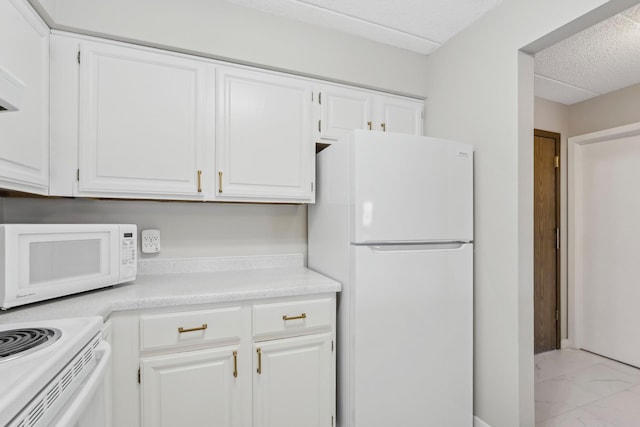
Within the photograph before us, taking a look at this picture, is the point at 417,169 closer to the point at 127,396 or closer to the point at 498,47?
the point at 498,47

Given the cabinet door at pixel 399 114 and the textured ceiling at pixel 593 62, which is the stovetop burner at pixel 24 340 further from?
the textured ceiling at pixel 593 62

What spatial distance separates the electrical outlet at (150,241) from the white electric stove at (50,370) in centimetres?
82

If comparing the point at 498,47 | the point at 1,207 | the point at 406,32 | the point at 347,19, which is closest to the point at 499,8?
the point at 498,47

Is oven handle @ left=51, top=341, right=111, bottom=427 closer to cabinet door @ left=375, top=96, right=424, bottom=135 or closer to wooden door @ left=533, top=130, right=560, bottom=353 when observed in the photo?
cabinet door @ left=375, top=96, right=424, bottom=135

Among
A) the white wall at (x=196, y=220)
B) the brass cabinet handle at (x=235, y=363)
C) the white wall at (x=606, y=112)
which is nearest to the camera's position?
the brass cabinet handle at (x=235, y=363)

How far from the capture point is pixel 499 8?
1723 millimetres

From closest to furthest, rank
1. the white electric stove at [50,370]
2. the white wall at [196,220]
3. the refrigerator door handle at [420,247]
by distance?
the white electric stove at [50,370] → the refrigerator door handle at [420,247] → the white wall at [196,220]

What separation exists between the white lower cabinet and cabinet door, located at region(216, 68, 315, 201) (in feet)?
2.12

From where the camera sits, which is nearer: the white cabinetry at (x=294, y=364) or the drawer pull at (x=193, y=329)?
the drawer pull at (x=193, y=329)

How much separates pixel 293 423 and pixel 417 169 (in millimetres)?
1404

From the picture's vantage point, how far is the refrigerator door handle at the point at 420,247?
1583 mm

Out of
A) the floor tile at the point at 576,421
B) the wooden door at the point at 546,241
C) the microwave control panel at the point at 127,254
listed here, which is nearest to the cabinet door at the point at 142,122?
the microwave control panel at the point at 127,254

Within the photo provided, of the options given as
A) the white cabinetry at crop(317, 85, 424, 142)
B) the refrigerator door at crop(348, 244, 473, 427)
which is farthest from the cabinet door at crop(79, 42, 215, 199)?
the refrigerator door at crop(348, 244, 473, 427)

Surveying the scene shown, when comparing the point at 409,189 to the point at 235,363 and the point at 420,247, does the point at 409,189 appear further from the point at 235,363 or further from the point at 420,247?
the point at 235,363
